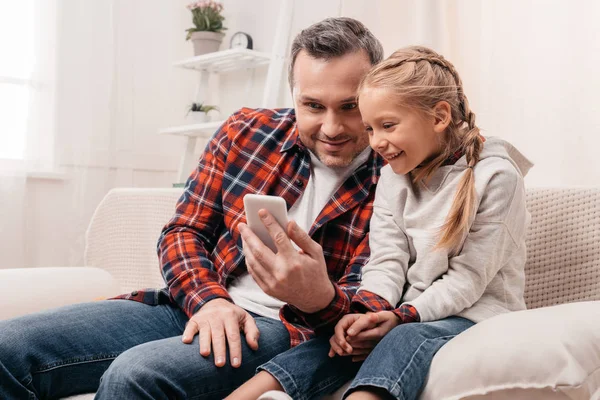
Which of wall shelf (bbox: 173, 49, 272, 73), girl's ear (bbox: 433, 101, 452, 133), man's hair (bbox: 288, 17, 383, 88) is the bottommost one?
wall shelf (bbox: 173, 49, 272, 73)

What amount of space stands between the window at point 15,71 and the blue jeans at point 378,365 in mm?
2198

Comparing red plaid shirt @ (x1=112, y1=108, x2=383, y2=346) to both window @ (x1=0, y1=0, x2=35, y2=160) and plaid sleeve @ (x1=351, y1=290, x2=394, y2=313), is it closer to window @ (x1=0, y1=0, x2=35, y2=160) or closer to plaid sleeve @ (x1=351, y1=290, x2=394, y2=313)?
plaid sleeve @ (x1=351, y1=290, x2=394, y2=313)

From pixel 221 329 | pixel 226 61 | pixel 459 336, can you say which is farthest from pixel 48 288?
pixel 226 61

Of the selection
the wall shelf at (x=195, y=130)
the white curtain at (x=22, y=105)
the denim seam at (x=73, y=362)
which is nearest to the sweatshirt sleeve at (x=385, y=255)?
the denim seam at (x=73, y=362)

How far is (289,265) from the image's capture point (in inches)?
41.4

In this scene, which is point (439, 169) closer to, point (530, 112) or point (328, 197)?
point (328, 197)

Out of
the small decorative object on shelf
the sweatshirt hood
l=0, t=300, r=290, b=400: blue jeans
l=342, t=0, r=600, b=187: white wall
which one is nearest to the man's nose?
the sweatshirt hood

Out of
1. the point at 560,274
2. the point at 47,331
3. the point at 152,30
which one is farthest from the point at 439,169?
the point at 152,30

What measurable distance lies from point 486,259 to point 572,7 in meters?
1.26

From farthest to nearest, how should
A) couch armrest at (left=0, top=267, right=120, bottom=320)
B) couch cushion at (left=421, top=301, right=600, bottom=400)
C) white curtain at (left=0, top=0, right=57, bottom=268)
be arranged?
white curtain at (left=0, top=0, right=57, bottom=268)
couch armrest at (left=0, top=267, right=120, bottom=320)
couch cushion at (left=421, top=301, right=600, bottom=400)

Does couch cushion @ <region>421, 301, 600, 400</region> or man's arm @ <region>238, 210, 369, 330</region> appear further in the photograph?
man's arm @ <region>238, 210, 369, 330</region>

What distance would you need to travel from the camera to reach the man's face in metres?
1.35

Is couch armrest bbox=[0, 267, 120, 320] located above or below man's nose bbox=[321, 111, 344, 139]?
→ below

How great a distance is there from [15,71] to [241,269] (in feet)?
6.57
